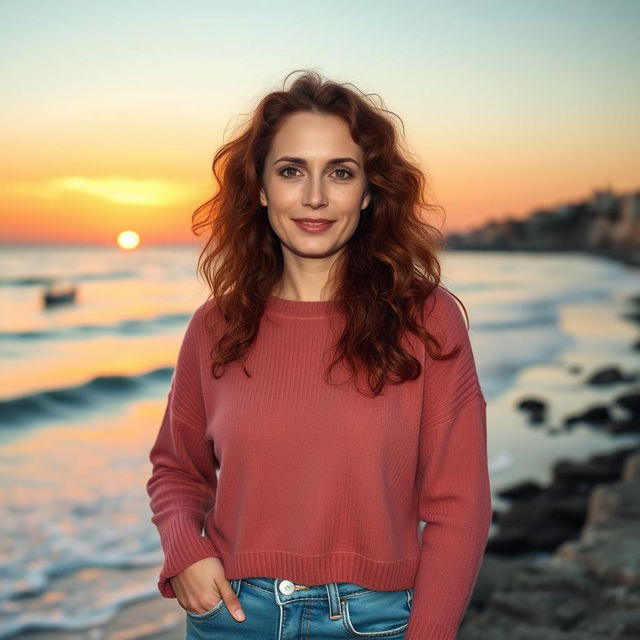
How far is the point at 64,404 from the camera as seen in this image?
46.1 ft

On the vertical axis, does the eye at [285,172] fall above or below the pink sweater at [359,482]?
above

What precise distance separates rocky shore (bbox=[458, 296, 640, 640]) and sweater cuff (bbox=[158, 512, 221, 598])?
1798 millimetres

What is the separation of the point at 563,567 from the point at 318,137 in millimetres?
2827

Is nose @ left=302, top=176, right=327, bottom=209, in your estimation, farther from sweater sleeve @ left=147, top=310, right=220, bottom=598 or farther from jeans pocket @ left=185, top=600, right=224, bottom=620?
jeans pocket @ left=185, top=600, right=224, bottom=620

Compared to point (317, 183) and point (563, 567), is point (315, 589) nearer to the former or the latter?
point (317, 183)

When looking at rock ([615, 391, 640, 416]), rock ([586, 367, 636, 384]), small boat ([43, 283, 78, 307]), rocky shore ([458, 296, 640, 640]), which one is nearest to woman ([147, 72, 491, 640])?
rocky shore ([458, 296, 640, 640])

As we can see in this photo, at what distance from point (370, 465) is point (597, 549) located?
2705 millimetres

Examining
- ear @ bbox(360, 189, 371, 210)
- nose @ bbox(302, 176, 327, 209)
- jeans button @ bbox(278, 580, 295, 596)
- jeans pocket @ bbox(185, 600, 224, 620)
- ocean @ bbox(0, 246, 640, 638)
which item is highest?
nose @ bbox(302, 176, 327, 209)

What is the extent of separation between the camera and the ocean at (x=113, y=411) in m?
6.08

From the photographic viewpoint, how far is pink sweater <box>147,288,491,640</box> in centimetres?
211

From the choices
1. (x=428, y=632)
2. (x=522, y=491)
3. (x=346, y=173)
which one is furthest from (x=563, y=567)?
(x=522, y=491)

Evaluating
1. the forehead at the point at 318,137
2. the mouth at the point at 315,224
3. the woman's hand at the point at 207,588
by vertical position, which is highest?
the forehead at the point at 318,137

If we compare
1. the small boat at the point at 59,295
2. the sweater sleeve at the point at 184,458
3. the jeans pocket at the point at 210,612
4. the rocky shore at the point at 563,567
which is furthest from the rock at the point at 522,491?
the small boat at the point at 59,295

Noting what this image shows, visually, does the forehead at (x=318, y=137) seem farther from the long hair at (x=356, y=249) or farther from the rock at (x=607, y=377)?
the rock at (x=607, y=377)
